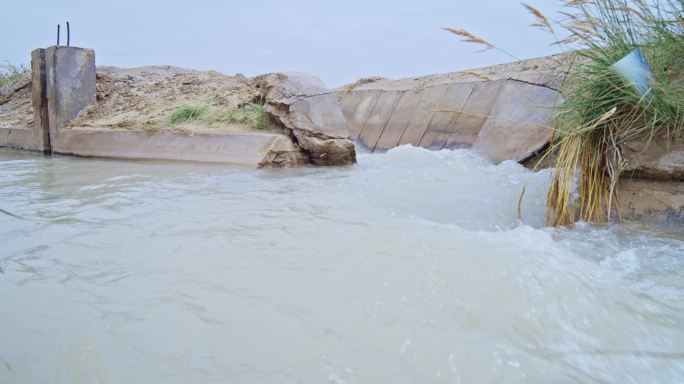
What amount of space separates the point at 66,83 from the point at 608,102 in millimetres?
7377

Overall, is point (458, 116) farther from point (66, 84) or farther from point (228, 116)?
point (66, 84)

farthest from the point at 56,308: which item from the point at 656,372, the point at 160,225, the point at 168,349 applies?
the point at 656,372

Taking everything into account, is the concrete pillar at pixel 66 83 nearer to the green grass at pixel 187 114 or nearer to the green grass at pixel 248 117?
the green grass at pixel 187 114

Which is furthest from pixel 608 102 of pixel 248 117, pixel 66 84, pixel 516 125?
pixel 66 84

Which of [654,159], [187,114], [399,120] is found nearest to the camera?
[654,159]

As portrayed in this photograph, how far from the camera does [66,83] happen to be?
22.8 ft

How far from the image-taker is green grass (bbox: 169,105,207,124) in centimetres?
580

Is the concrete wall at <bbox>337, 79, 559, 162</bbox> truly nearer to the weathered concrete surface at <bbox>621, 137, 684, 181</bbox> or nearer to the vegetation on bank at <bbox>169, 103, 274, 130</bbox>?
the weathered concrete surface at <bbox>621, 137, 684, 181</bbox>

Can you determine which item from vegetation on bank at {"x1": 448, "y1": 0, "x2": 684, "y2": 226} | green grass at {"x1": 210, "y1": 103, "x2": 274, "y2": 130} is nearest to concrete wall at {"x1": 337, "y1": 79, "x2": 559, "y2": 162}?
vegetation on bank at {"x1": 448, "y1": 0, "x2": 684, "y2": 226}

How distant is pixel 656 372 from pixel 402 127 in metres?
5.86

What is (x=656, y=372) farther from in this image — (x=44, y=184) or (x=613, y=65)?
(x=44, y=184)

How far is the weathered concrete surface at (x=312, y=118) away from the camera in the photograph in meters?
5.14

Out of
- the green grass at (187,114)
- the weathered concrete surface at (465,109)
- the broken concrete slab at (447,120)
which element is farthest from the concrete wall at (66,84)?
the broken concrete slab at (447,120)

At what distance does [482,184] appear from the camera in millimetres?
3768
